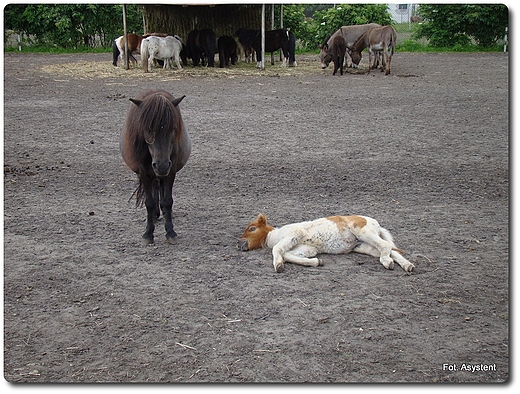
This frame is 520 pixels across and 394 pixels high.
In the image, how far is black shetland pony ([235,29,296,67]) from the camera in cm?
1916

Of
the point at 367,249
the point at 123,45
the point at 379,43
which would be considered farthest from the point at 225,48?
the point at 367,249

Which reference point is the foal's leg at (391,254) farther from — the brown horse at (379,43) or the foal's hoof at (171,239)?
the brown horse at (379,43)

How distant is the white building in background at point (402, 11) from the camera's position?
26888 mm

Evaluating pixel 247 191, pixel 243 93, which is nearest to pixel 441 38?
pixel 243 93

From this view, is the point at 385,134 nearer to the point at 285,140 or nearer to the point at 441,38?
the point at 285,140

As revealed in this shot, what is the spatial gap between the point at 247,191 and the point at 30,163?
11.0ft

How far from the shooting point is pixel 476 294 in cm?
427

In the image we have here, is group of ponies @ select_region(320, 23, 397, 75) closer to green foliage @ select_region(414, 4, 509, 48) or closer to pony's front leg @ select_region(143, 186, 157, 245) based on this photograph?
green foliage @ select_region(414, 4, 509, 48)

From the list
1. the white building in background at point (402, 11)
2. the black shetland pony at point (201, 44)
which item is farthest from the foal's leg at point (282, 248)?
the white building in background at point (402, 11)

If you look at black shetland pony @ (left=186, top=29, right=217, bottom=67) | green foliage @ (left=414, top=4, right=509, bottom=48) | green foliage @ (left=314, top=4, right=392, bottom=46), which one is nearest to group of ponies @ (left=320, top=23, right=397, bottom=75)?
black shetland pony @ (left=186, top=29, right=217, bottom=67)

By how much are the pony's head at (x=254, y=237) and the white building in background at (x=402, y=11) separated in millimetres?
23030

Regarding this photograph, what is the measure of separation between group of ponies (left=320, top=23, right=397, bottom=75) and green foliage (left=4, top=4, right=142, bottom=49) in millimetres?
9654

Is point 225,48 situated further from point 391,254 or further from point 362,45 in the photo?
point 391,254

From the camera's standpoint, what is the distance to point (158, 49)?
1731 centimetres
